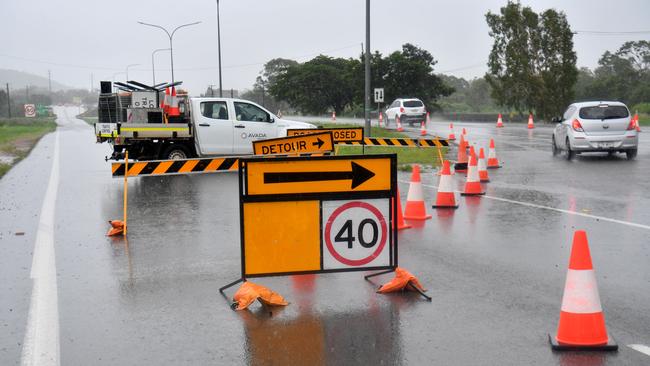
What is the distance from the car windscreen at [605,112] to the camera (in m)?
20.7

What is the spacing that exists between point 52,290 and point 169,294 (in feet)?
3.85

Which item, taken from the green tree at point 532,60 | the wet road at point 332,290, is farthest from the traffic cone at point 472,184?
the green tree at point 532,60

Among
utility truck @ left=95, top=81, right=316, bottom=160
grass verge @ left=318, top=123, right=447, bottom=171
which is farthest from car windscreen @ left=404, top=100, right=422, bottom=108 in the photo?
utility truck @ left=95, top=81, right=316, bottom=160

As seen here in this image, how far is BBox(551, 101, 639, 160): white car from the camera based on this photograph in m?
20.5

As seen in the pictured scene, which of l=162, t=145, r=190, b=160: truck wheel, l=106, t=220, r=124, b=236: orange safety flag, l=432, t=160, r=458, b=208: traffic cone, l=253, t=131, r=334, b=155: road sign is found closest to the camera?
l=253, t=131, r=334, b=155: road sign

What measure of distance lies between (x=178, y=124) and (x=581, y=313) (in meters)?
14.2

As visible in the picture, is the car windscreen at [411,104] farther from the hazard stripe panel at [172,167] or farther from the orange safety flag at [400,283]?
the orange safety flag at [400,283]

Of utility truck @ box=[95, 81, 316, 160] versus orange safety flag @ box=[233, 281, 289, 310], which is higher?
utility truck @ box=[95, 81, 316, 160]

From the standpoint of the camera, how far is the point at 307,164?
671 cm

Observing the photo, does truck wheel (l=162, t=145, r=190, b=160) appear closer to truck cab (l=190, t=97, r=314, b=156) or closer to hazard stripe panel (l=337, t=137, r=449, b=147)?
truck cab (l=190, t=97, r=314, b=156)

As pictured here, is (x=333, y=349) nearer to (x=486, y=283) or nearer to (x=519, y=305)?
(x=519, y=305)

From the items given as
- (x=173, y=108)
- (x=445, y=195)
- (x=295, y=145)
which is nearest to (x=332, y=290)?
(x=295, y=145)

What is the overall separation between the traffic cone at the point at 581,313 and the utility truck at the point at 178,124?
14.0 m

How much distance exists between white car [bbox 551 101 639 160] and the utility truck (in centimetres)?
812
